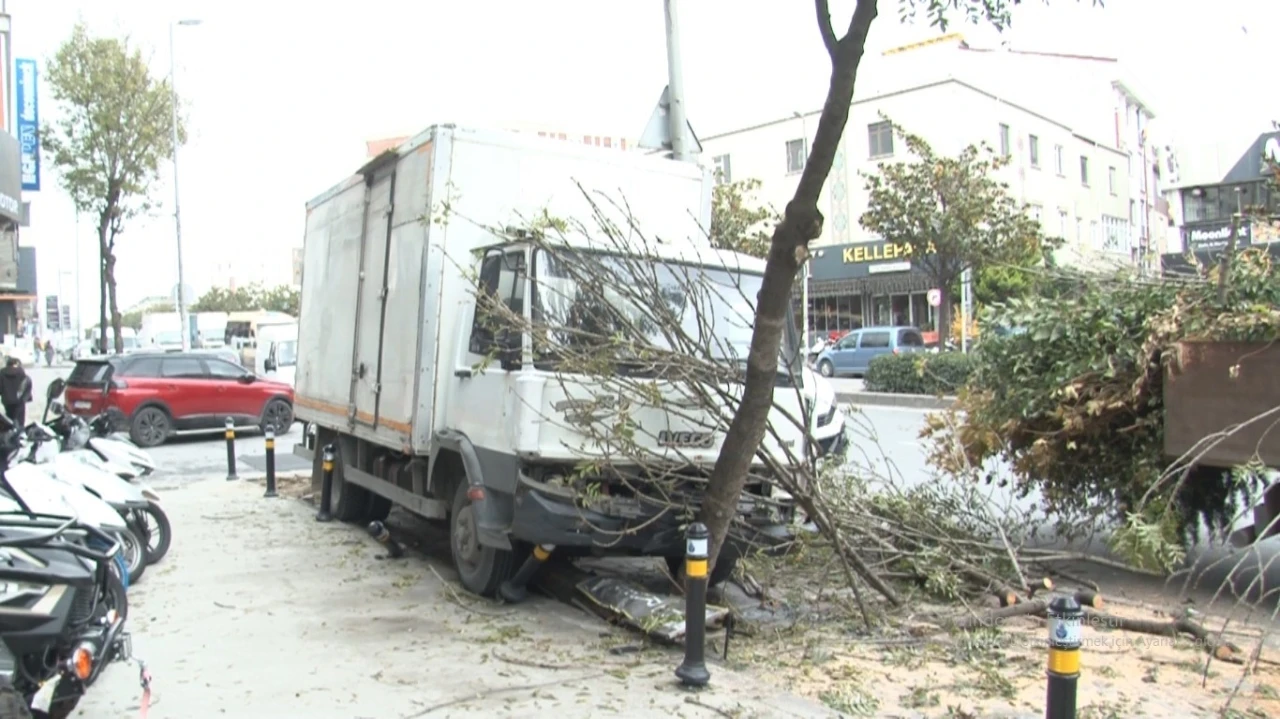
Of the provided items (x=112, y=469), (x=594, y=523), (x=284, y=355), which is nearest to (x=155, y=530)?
(x=112, y=469)

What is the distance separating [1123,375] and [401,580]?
17.4 ft

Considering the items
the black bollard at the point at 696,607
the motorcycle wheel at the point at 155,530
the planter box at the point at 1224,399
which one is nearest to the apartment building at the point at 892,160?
the motorcycle wheel at the point at 155,530

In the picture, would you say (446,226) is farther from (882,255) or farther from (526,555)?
(882,255)

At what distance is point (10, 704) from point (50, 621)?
38cm

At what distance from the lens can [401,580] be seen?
7703 mm

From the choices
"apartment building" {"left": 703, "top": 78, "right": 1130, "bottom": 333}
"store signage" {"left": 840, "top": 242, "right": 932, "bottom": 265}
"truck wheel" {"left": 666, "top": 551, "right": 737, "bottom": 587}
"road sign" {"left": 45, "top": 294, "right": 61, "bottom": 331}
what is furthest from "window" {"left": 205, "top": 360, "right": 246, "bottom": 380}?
"road sign" {"left": 45, "top": 294, "right": 61, "bottom": 331}

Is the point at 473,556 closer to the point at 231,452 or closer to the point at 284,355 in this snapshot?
the point at 231,452

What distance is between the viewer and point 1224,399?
19.7 ft

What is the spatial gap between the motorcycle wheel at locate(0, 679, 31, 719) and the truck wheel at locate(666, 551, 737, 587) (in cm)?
384

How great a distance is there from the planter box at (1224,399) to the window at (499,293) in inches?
159

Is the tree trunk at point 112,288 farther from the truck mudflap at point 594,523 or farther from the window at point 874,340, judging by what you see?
the truck mudflap at point 594,523

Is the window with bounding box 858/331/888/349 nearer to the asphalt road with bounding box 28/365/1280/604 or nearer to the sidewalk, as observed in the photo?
the asphalt road with bounding box 28/365/1280/604

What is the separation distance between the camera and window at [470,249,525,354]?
249 inches

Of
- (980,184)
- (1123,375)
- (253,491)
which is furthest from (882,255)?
(1123,375)
